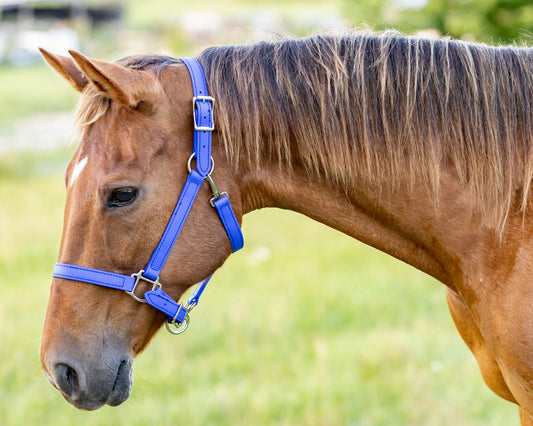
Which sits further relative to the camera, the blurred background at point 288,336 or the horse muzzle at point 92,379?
the blurred background at point 288,336

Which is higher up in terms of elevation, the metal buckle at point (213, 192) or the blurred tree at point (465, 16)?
the metal buckle at point (213, 192)

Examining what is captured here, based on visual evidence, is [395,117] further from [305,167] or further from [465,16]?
[465,16]

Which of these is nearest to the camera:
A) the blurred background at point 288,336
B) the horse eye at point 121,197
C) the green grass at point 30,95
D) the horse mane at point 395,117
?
the horse eye at point 121,197

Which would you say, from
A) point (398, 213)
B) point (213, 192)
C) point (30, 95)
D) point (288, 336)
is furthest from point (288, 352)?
point (30, 95)

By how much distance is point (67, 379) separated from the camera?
2025 millimetres

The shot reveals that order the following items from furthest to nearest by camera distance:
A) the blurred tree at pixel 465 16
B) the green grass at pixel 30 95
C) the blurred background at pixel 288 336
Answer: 1. the green grass at pixel 30 95
2. the blurred tree at pixel 465 16
3. the blurred background at pixel 288 336

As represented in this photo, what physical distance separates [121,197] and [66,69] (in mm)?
548

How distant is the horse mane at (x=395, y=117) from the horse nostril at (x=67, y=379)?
86cm

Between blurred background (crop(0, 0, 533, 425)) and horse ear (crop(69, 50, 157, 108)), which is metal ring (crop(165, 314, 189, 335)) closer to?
blurred background (crop(0, 0, 533, 425))

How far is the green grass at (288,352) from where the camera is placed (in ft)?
13.0

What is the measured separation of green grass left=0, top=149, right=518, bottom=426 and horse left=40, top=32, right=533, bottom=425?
4.18 feet

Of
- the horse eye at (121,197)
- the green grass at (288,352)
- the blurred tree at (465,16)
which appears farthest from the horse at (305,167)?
the blurred tree at (465,16)

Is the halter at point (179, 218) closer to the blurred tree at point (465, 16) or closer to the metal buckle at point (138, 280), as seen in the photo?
the metal buckle at point (138, 280)

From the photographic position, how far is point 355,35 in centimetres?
224
